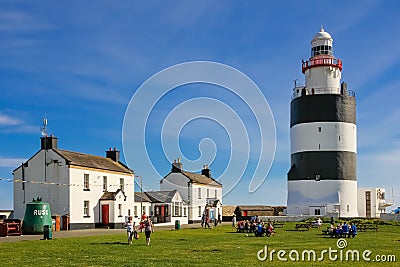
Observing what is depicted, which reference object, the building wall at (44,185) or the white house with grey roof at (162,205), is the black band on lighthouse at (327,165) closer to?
the white house with grey roof at (162,205)

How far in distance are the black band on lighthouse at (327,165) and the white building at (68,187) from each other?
22296 mm

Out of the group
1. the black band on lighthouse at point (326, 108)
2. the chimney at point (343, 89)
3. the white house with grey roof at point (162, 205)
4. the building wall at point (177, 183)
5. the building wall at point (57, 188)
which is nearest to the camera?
the building wall at point (57, 188)

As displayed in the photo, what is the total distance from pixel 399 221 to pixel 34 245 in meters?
40.2

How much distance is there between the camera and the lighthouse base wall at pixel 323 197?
5866 cm

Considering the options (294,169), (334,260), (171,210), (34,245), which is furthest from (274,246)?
(294,169)

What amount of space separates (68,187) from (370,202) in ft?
126

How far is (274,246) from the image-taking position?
2591cm

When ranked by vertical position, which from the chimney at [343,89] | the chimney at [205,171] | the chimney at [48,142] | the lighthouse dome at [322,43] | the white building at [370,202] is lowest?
the white building at [370,202]

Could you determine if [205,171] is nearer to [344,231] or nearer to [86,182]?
[86,182]

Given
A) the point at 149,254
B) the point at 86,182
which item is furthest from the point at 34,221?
the point at 149,254

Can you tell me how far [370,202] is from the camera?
6562cm

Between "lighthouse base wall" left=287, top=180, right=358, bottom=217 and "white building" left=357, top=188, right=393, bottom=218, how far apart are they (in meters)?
4.83

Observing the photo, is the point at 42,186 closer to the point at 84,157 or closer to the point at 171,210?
the point at 84,157

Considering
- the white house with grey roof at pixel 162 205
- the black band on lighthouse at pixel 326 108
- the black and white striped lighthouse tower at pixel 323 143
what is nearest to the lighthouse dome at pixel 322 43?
the black and white striped lighthouse tower at pixel 323 143
